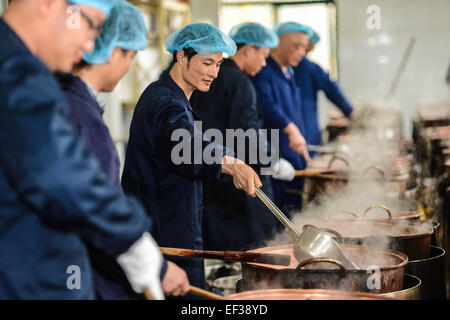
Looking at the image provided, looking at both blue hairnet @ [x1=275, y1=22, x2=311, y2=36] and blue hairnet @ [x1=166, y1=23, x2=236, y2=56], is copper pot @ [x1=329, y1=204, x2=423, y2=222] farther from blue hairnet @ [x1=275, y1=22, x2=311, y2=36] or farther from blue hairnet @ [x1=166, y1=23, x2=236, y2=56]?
blue hairnet @ [x1=275, y1=22, x2=311, y2=36]

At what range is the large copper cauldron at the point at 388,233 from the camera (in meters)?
2.90

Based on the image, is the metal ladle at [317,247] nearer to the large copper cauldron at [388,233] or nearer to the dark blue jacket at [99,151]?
the large copper cauldron at [388,233]

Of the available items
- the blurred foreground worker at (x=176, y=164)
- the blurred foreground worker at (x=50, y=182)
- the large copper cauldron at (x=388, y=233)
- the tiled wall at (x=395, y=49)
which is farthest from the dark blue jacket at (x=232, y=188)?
the tiled wall at (x=395, y=49)

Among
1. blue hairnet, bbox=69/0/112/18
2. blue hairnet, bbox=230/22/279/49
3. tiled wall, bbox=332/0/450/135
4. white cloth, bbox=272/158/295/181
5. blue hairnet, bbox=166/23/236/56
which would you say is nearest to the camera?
blue hairnet, bbox=69/0/112/18

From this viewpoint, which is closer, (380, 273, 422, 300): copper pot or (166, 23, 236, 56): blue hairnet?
(380, 273, 422, 300): copper pot

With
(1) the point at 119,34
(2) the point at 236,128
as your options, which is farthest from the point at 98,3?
(2) the point at 236,128

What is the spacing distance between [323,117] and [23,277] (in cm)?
1087

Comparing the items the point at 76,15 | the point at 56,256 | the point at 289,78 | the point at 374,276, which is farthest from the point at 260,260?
the point at 289,78

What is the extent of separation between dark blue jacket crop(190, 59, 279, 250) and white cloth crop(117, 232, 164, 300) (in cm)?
232

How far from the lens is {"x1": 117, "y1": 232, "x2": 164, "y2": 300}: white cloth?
1680 millimetres

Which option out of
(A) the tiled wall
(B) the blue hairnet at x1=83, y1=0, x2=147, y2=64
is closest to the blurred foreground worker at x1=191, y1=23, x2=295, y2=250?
(B) the blue hairnet at x1=83, y1=0, x2=147, y2=64

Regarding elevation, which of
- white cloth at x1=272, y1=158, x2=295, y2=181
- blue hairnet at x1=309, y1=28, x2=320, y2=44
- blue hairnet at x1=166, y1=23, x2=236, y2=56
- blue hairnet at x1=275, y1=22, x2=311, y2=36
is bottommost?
white cloth at x1=272, y1=158, x2=295, y2=181
